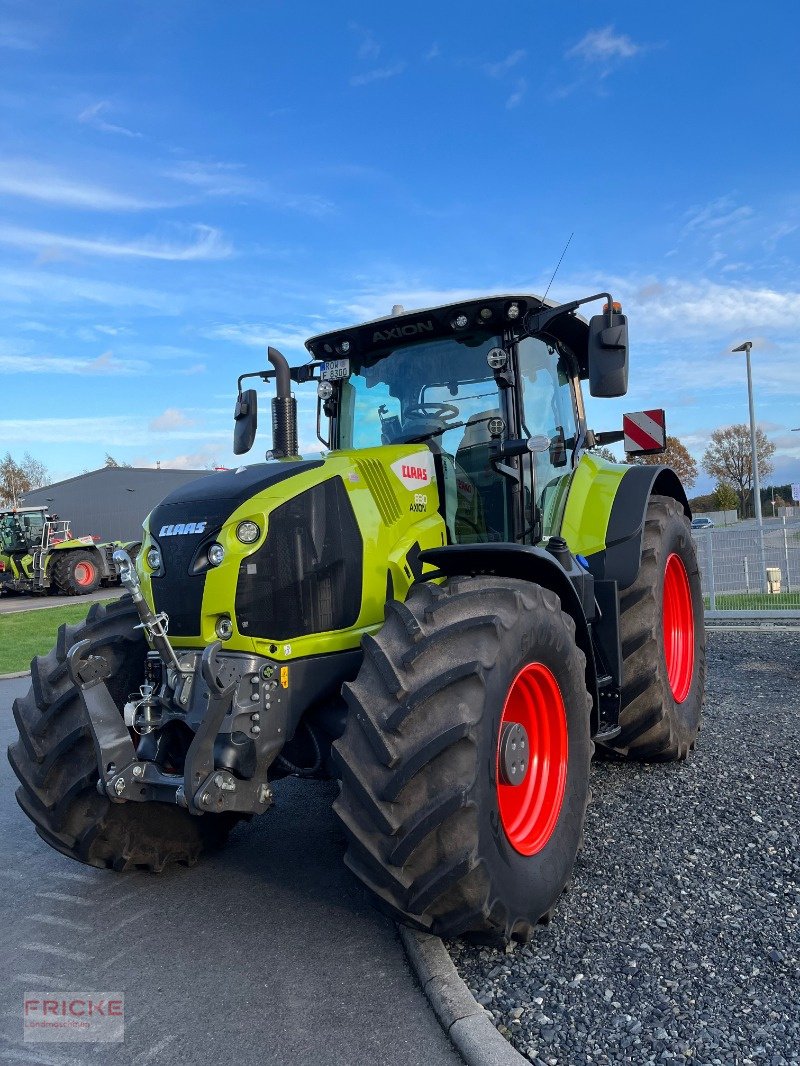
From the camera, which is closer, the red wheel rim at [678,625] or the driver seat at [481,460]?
the driver seat at [481,460]

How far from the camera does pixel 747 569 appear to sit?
11664 millimetres

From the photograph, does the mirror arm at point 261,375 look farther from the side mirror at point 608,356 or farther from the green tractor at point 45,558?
the green tractor at point 45,558

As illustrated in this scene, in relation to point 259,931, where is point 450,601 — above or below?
above

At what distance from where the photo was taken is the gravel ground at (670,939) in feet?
8.43

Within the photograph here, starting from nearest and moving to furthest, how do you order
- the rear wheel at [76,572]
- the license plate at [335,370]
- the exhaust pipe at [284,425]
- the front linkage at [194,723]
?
the front linkage at [194,723], the exhaust pipe at [284,425], the license plate at [335,370], the rear wheel at [76,572]

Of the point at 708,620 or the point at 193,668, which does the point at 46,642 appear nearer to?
the point at 708,620

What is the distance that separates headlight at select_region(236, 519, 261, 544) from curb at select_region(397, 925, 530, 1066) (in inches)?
60.5

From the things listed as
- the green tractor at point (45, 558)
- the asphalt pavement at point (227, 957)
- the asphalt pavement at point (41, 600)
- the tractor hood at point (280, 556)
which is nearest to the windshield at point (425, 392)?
the tractor hood at point (280, 556)

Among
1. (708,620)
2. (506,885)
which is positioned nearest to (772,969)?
(506,885)

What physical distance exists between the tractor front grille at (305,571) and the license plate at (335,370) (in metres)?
1.18

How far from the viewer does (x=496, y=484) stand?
14.2 ft

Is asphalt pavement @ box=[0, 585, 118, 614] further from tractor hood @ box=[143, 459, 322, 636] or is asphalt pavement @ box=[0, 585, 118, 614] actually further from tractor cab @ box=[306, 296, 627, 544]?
tractor hood @ box=[143, 459, 322, 636]

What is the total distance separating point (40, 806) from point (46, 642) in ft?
35.6

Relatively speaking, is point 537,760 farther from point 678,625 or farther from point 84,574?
point 84,574
